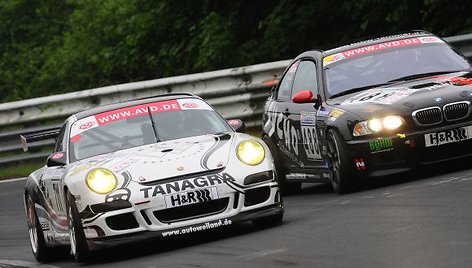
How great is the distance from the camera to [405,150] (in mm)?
12766

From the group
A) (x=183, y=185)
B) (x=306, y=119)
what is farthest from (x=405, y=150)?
(x=183, y=185)

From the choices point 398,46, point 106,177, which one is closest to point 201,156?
point 106,177

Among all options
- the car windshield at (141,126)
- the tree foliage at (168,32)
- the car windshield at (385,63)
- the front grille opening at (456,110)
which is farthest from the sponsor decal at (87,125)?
Answer: the tree foliage at (168,32)

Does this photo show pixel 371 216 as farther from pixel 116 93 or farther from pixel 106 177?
pixel 116 93

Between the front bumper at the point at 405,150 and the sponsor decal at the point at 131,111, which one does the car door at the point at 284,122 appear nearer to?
the front bumper at the point at 405,150

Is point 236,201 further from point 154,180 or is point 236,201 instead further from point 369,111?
point 369,111

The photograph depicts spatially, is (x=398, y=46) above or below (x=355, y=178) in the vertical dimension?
above

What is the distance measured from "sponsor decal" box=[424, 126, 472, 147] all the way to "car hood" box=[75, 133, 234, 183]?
6.85ft

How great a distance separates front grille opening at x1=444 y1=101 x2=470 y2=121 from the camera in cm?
1282

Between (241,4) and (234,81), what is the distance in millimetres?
5794

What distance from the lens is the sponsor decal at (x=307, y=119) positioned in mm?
13688

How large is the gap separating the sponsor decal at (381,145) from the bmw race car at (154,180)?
4.30 ft

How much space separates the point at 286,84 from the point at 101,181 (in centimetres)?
438

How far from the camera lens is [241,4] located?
27672mm
